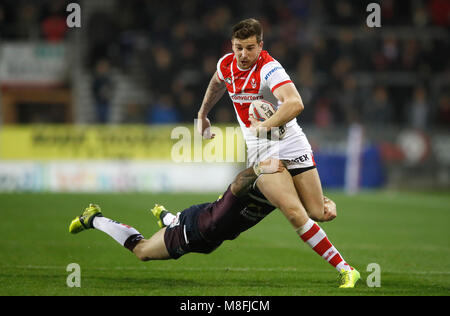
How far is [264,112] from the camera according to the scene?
6.72 metres

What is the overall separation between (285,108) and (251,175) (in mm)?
706

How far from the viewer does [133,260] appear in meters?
8.28

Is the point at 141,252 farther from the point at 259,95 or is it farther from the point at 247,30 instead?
the point at 247,30

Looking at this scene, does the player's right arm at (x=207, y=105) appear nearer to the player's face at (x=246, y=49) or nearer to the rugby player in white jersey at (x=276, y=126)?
the rugby player in white jersey at (x=276, y=126)

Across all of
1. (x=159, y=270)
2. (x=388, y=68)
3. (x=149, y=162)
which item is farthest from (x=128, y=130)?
(x=159, y=270)

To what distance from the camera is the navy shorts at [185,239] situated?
677cm

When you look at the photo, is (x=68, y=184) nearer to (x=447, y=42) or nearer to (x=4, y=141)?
(x=4, y=141)

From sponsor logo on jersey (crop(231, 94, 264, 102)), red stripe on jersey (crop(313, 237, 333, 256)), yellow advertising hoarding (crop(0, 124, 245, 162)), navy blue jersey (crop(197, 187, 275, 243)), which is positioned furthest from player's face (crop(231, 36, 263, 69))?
yellow advertising hoarding (crop(0, 124, 245, 162))

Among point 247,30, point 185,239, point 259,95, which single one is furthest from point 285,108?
point 185,239

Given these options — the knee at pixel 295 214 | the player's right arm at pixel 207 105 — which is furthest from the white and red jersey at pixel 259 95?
the knee at pixel 295 214

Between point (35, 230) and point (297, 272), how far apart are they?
4.68 metres

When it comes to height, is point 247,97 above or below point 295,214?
above

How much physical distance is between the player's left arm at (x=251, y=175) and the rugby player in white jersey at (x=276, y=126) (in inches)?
3.2

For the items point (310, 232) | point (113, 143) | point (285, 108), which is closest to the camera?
point (285, 108)
